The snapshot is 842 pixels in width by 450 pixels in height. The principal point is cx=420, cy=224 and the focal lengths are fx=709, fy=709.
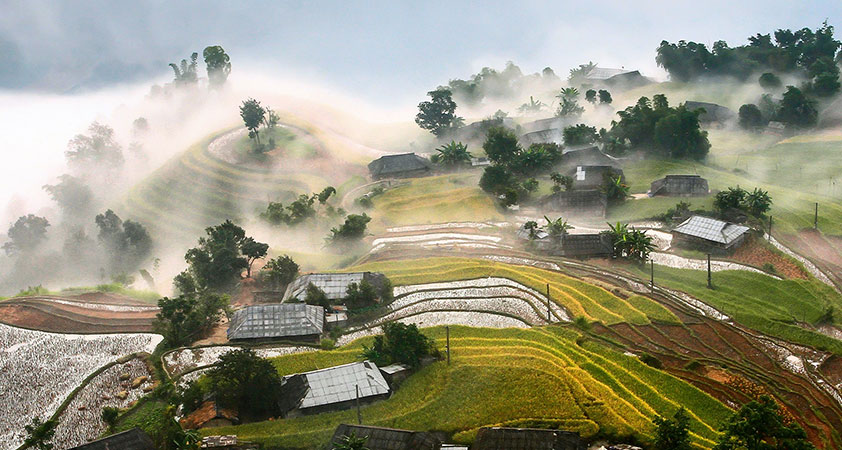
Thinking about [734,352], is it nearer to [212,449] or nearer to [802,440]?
[802,440]

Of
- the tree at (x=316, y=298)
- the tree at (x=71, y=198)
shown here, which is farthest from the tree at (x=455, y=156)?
the tree at (x=71, y=198)

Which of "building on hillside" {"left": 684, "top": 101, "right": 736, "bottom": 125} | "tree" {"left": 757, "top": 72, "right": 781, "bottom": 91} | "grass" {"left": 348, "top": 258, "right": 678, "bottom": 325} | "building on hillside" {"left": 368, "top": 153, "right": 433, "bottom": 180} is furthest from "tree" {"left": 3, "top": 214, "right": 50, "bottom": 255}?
"tree" {"left": 757, "top": 72, "right": 781, "bottom": 91}

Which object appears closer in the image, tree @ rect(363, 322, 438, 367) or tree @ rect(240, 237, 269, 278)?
tree @ rect(363, 322, 438, 367)

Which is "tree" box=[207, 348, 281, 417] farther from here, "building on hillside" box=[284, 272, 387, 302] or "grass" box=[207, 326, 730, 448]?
"building on hillside" box=[284, 272, 387, 302]

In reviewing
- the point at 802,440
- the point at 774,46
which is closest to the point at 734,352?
the point at 802,440

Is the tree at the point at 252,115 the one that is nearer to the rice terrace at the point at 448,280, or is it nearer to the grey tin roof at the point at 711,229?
the rice terrace at the point at 448,280
